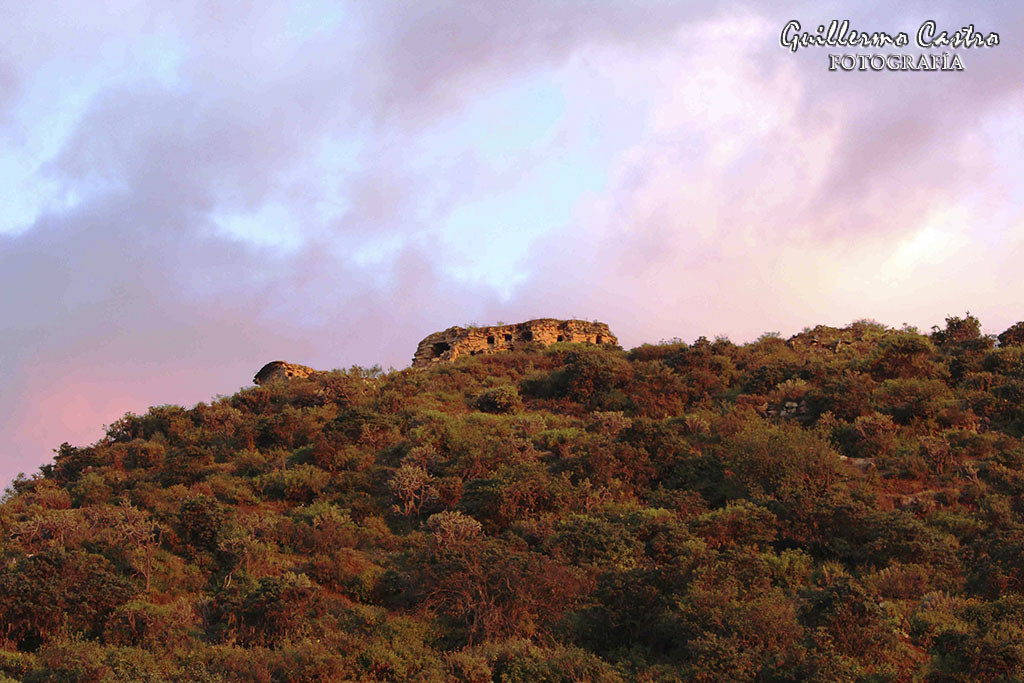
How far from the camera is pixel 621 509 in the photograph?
820 inches

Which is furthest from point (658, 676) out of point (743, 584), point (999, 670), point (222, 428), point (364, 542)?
point (222, 428)

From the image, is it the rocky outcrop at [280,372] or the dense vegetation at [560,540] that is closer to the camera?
the dense vegetation at [560,540]

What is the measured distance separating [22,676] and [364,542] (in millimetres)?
7466

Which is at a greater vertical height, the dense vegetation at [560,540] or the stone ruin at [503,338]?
the stone ruin at [503,338]

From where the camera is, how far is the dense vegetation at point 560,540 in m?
14.5

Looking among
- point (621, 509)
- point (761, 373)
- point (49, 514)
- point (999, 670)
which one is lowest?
point (999, 670)

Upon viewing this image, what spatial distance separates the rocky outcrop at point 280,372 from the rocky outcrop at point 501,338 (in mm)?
5566

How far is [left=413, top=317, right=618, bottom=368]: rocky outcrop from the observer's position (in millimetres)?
43438

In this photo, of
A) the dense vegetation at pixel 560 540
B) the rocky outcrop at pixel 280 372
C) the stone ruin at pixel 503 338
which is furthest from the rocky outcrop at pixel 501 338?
the dense vegetation at pixel 560 540

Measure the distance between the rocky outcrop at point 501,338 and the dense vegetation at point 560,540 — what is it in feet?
40.6

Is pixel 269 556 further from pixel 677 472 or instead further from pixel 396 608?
pixel 677 472

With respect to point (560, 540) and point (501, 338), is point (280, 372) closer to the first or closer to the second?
point (501, 338)

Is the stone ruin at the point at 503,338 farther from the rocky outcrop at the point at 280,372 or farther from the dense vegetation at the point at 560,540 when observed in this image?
the dense vegetation at the point at 560,540

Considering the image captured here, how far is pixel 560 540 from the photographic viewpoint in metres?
18.7
